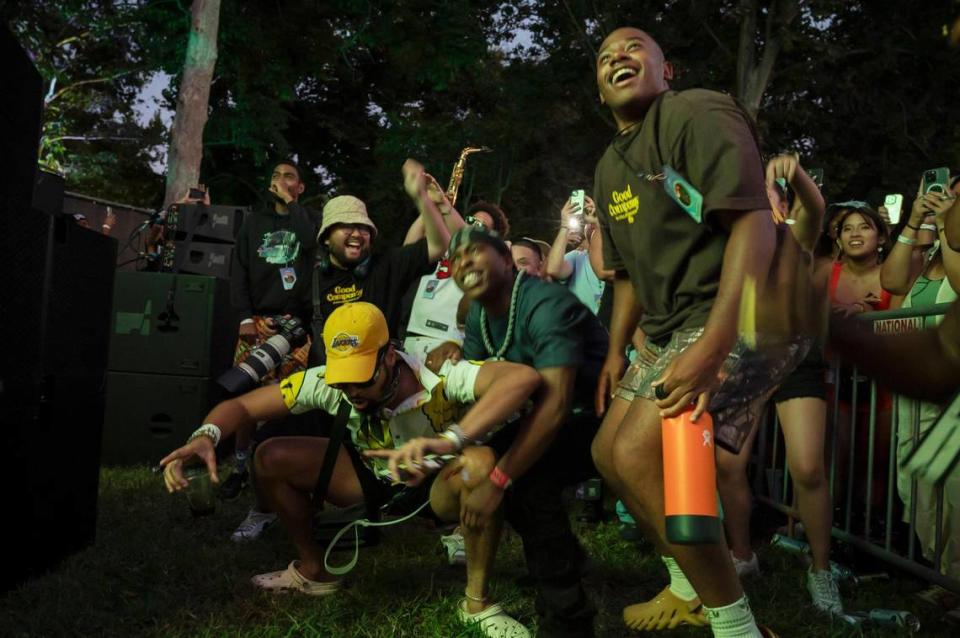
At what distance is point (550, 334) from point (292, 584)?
1.55 metres

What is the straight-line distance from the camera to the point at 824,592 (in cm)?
338

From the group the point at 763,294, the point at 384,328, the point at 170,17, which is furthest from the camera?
the point at 170,17

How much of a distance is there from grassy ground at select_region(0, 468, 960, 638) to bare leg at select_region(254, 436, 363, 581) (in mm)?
185

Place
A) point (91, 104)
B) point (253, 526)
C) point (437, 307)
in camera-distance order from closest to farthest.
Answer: point (253, 526)
point (437, 307)
point (91, 104)

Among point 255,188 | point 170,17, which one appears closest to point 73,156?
point 255,188

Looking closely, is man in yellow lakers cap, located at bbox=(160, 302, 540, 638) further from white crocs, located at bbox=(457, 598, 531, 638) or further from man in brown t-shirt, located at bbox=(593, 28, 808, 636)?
man in brown t-shirt, located at bbox=(593, 28, 808, 636)

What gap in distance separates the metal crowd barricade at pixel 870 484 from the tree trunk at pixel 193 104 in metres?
8.18

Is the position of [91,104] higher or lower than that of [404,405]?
higher

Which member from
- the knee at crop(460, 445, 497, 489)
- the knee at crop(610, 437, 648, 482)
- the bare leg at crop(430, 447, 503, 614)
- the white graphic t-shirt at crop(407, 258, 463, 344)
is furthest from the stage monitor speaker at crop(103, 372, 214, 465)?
the knee at crop(610, 437, 648, 482)

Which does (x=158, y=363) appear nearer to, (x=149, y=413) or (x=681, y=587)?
(x=149, y=413)

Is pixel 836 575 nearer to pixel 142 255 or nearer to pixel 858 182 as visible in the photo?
pixel 142 255

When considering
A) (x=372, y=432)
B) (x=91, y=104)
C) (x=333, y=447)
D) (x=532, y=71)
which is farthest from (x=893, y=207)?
(x=91, y=104)

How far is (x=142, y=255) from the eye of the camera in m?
7.18

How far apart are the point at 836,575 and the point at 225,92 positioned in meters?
17.2
